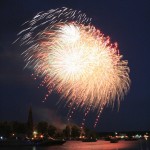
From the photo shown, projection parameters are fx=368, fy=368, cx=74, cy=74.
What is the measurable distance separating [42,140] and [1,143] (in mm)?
21184

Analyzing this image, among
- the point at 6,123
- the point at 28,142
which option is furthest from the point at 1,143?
the point at 6,123

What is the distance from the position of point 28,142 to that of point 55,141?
11.8 m

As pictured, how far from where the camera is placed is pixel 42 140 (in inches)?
6462

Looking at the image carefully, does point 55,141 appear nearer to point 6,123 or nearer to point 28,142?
point 28,142

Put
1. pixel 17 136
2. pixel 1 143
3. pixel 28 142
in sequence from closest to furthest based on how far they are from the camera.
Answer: pixel 1 143 < pixel 28 142 < pixel 17 136

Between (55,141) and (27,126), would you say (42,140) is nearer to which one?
(55,141)

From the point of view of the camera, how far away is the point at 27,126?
181 metres

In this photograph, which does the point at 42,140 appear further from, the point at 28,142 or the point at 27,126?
the point at 27,126

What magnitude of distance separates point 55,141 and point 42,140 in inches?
247

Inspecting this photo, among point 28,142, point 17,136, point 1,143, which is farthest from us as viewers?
point 17,136

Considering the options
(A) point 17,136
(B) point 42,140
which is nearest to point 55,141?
(B) point 42,140

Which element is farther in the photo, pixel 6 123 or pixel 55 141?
pixel 6 123

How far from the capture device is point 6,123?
17488 cm

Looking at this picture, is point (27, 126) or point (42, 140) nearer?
point (42, 140)
